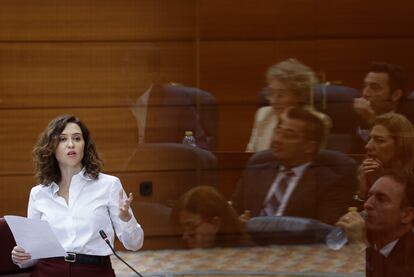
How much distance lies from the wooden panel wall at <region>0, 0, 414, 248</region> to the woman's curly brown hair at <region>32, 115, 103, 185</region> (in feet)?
7.40

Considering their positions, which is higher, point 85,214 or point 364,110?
point 364,110

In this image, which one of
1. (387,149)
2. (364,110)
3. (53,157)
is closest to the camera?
(53,157)

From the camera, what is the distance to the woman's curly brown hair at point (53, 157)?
571 centimetres

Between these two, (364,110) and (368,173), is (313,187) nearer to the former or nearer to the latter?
(368,173)

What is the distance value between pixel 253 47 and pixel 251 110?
48cm

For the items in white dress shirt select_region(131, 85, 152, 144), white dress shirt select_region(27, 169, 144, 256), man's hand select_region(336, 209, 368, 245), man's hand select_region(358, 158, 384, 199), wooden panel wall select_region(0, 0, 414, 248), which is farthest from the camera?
white dress shirt select_region(131, 85, 152, 144)

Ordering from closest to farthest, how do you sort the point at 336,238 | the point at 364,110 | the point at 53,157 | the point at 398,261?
1. the point at 53,157
2. the point at 398,261
3. the point at 364,110
4. the point at 336,238

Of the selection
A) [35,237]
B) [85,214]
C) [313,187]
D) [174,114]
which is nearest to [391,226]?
[313,187]

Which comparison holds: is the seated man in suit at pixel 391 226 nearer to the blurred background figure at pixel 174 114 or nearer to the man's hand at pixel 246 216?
the man's hand at pixel 246 216

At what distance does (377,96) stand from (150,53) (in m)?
1.77

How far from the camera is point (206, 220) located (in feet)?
26.3

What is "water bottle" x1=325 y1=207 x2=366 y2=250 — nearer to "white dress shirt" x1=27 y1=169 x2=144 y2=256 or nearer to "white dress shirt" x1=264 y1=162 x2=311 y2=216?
"white dress shirt" x1=264 y1=162 x2=311 y2=216

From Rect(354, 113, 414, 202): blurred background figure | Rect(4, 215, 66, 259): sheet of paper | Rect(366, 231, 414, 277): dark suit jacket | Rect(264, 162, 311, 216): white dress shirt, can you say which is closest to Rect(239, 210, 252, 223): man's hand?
Rect(264, 162, 311, 216): white dress shirt

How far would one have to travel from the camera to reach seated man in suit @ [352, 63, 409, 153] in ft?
24.3
